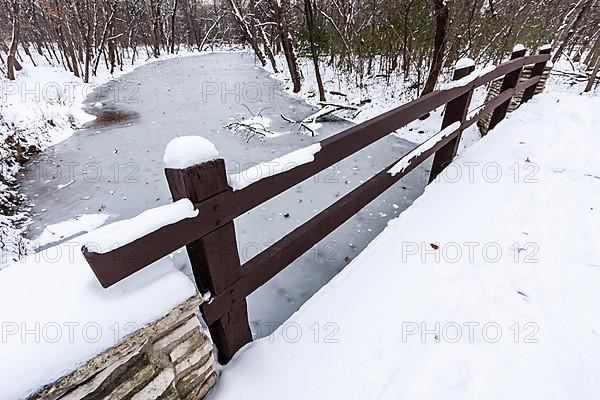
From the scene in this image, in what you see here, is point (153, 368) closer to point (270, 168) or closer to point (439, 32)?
point (270, 168)

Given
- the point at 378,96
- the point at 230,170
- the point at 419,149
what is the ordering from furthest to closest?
the point at 378,96, the point at 230,170, the point at 419,149

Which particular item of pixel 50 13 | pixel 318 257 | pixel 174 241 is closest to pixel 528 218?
pixel 318 257

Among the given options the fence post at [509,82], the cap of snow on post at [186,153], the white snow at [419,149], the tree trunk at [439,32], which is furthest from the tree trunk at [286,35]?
the cap of snow on post at [186,153]

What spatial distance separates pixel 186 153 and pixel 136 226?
304mm

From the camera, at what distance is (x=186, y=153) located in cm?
113

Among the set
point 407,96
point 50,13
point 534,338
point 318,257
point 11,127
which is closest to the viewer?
point 534,338

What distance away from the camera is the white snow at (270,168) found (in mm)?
1388

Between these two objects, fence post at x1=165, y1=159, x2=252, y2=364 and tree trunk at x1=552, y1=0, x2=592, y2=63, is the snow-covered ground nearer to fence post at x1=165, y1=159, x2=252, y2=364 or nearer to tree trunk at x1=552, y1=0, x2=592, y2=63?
tree trunk at x1=552, y1=0, x2=592, y2=63

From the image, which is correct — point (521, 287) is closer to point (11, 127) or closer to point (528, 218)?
point (528, 218)

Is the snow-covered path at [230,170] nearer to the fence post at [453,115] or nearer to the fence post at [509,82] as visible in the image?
the fence post at [453,115]

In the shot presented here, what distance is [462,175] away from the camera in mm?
3289

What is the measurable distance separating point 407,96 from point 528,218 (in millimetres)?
6549

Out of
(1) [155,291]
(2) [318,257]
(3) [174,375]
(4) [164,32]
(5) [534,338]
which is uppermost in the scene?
(4) [164,32]

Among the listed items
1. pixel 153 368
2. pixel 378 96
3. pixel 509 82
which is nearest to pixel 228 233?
pixel 153 368
